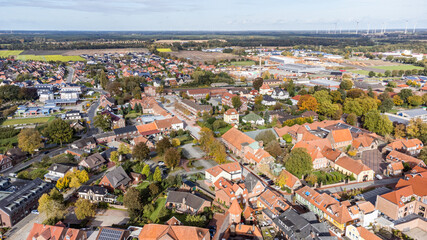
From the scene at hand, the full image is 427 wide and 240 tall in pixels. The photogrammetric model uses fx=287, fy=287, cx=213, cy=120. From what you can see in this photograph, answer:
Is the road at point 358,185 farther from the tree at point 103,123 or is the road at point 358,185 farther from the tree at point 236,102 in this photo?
the tree at point 103,123

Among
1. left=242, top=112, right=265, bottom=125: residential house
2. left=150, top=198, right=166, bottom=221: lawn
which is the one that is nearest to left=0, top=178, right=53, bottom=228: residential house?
left=150, top=198, right=166, bottom=221: lawn

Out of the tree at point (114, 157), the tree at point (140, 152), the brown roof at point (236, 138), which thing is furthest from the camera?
the brown roof at point (236, 138)

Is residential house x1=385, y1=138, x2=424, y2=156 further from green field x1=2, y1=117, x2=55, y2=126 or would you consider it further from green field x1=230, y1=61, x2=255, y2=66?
green field x1=230, y1=61, x2=255, y2=66

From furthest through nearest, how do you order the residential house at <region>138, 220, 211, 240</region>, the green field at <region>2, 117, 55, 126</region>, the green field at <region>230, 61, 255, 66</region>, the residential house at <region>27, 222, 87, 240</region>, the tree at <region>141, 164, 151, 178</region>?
the green field at <region>230, 61, 255, 66</region> → the green field at <region>2, 117, 55, 126</region> → the tree at <region>141, 164, 151, 178</region> → the residential house at <region>27, 222, 87, 240</region> → the residential house at <region>138, 220, 211, 240</region>

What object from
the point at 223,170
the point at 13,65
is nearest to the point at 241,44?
the point at 13,65

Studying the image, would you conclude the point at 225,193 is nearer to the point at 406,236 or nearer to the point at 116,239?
the point at 116,239

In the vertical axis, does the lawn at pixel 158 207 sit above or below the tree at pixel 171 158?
below

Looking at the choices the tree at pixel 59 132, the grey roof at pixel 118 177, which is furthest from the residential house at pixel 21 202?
the tree at pixel 59 132

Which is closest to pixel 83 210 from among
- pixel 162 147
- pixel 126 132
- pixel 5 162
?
pixel 162 147
